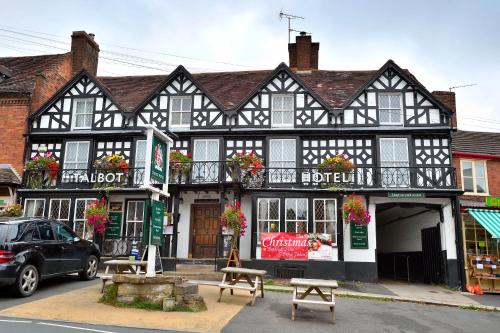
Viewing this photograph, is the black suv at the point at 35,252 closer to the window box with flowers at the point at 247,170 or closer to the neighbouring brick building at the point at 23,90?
the window box with flowers at the point at 247,170

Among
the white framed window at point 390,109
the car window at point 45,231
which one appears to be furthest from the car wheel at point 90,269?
the white framed window at point 390,109

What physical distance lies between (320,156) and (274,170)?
6.92ft

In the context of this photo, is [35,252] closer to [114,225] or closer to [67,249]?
[67,249]

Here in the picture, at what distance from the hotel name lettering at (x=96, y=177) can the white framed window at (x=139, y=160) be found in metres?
0.60

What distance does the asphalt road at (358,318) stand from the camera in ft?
27.7

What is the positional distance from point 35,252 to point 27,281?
668 millimetres

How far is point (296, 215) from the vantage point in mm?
17484

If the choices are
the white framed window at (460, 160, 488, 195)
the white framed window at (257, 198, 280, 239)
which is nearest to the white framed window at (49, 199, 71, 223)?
the white framed window at (257, 198, 280, 239)

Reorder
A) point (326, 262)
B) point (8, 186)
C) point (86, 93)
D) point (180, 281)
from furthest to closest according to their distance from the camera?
point (86, 93), point (8, 186), point (326, 262), point (180, 281)

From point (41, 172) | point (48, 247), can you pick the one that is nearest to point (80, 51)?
point (41, 172)

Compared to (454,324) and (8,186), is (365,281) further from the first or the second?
(8,186)

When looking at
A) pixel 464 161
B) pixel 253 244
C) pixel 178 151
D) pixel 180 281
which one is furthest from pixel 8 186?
pixel 464 161

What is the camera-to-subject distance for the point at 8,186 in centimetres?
1894

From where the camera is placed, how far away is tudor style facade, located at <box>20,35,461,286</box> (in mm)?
17312
